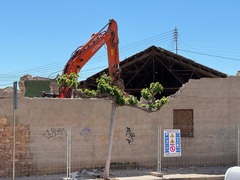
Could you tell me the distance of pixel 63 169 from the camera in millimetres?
14281

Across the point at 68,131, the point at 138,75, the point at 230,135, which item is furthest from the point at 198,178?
the point at 138,75

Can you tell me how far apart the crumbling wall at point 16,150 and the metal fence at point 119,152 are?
3cm

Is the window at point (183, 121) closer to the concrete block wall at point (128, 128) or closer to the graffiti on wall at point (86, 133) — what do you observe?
the concrete block wall at point (128, 128)

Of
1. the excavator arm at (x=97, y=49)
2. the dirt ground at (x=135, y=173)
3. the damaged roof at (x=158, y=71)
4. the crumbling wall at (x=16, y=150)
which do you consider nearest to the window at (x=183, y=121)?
the dirt ground at (x=135, y=173)

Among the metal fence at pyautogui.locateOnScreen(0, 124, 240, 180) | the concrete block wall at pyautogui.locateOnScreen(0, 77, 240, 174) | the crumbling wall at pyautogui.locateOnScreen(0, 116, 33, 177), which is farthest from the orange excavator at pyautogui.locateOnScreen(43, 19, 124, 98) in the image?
the crumbling wall at pyautogui.locateOnScreen(0, 116, 33, 177)

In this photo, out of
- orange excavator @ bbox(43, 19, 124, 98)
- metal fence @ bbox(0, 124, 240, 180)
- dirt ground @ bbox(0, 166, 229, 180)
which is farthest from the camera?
orange excavator @ bbox(43, 19, 124, 98)

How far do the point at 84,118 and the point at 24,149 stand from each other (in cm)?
229

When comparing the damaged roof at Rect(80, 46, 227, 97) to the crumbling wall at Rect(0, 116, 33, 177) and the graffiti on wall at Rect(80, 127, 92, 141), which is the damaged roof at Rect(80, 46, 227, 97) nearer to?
the graffiti on wall at Rect(80, 127, 92, 141)

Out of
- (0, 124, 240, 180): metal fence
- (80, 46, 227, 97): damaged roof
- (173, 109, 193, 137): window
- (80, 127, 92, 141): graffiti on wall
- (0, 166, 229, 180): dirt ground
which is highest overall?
(80, 46, 227, 97): damaged roof

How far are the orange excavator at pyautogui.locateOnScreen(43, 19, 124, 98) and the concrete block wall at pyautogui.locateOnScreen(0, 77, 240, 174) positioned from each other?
305 centimetres

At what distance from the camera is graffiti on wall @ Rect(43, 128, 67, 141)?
46.4 ft

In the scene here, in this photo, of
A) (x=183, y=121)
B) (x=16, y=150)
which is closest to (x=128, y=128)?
(x=183, y=121)

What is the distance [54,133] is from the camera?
14219 mm

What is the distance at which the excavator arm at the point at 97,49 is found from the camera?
18844mm
